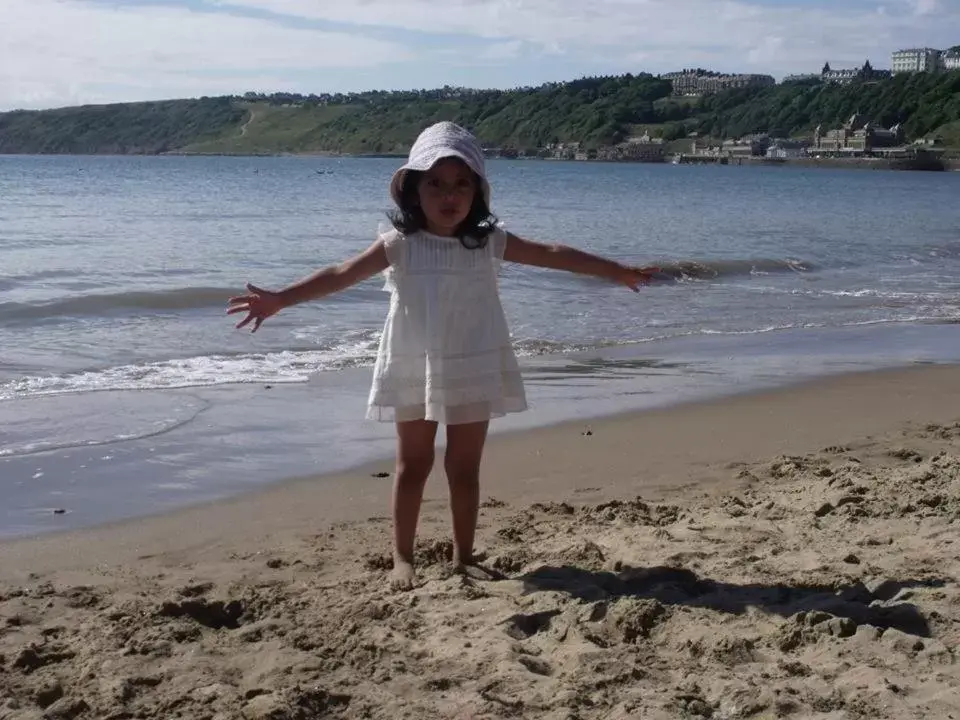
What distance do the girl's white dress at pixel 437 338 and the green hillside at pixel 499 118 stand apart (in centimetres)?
8975

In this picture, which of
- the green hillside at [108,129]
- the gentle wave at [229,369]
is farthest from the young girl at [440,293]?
the green hillside at [108,129]

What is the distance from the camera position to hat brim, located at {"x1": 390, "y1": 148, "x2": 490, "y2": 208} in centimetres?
362

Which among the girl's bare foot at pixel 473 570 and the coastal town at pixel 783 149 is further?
the coastal town at pixel 783 149

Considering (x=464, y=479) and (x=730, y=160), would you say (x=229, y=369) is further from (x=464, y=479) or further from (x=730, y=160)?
(x=730, y=160)

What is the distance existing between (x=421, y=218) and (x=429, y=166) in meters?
0.21

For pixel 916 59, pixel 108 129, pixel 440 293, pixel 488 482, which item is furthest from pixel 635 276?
pixel 916 59

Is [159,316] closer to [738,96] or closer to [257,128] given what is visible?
[257,128]

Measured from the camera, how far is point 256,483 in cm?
528

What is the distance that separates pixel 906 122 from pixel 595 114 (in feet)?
85.8

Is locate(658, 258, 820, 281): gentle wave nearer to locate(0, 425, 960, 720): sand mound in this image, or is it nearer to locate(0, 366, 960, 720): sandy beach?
locate(0, 366, 960, 720): sandy beach

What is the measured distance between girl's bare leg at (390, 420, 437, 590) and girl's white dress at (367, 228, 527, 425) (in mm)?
88

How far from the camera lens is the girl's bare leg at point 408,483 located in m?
3.84

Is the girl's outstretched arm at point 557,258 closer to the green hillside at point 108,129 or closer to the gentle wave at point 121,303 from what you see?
the gentle wave at point 121,303

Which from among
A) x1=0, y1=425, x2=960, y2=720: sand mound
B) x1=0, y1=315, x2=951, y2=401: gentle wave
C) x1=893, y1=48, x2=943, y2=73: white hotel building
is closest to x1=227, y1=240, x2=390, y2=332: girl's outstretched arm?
x1=0, y1=425, x2=960, y2=720: sand mound
